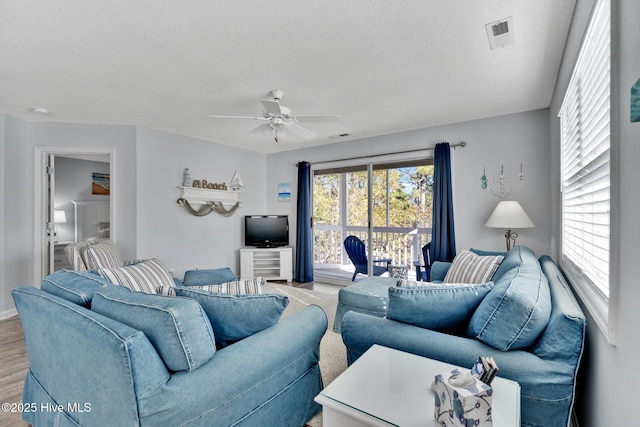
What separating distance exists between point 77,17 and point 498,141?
4.07m

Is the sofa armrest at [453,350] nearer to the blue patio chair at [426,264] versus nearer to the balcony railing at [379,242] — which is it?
the blue patio chair at [426,264]

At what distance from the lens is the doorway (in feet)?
12.4

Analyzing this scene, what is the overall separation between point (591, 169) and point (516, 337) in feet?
3.12

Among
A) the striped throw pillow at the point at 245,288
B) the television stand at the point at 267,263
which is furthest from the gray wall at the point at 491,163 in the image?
the striped throw pillow at the point at 245,288

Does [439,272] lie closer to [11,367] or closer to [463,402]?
[463,402]

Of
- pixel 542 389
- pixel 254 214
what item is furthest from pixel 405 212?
pixel 542 389

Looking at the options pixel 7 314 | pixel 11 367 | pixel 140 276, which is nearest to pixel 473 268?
pixel 140 276

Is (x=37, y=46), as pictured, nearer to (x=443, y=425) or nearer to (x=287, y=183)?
(x=443, y=425)

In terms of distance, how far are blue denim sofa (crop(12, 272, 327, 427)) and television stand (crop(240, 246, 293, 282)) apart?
11.7 feet

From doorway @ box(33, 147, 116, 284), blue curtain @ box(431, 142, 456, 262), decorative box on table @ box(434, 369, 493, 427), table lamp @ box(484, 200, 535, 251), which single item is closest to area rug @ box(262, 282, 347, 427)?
decorative box on table @ box(434, 369, 493, 427)

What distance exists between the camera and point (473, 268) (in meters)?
2.64

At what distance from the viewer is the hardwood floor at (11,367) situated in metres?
1.80

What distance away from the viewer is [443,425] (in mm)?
937

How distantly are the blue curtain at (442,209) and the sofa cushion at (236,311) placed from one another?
9.72ft
